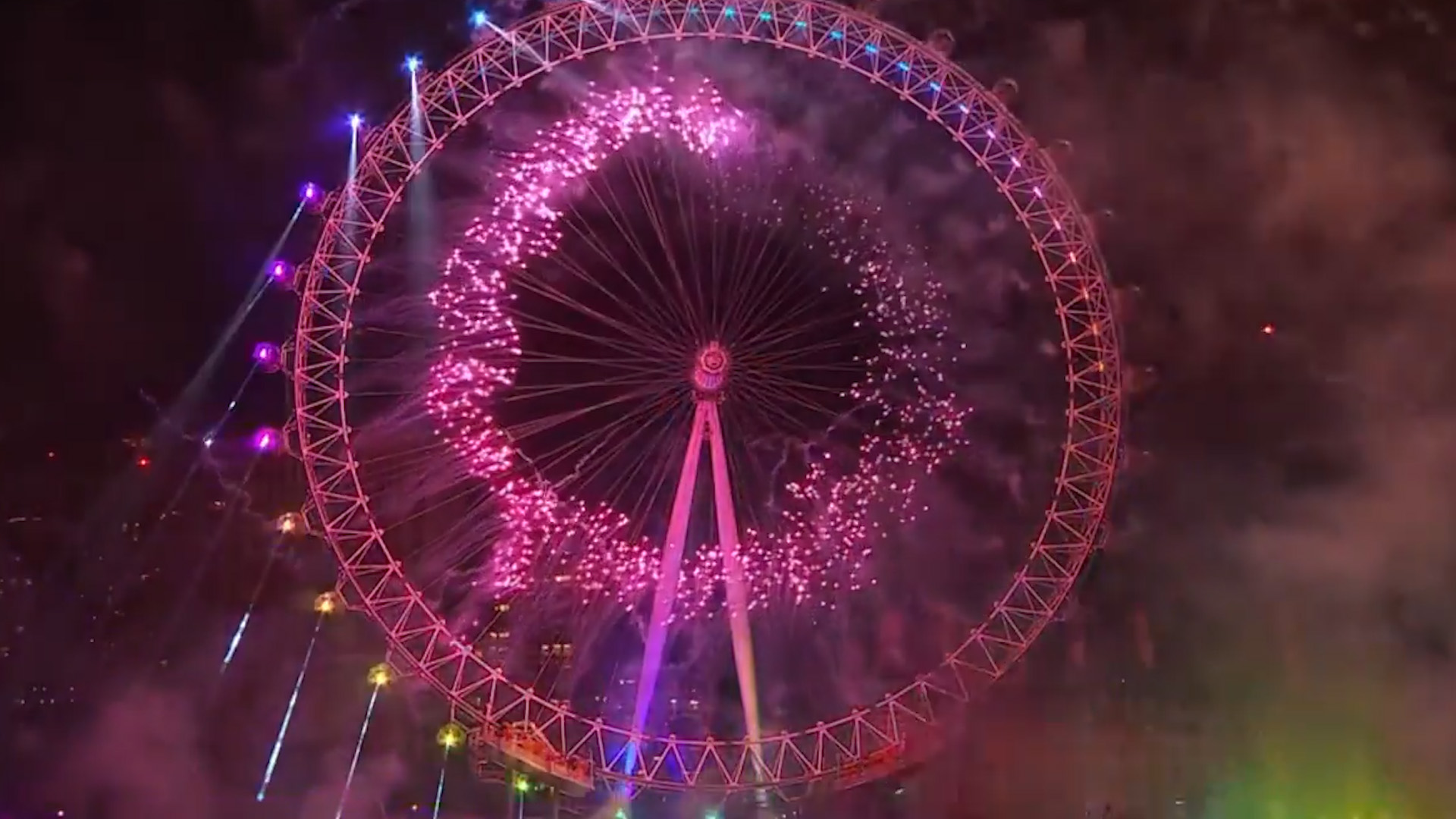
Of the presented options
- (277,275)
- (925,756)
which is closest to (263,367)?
(277,275)

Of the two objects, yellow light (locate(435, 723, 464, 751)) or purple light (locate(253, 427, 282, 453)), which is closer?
purple light (locate(253, 427, 282, 453))

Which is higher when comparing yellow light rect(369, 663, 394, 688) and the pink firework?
the pink firework

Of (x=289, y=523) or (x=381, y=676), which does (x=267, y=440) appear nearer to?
(x=289, y=523)

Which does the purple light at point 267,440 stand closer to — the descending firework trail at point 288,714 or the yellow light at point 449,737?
the descending firework trail at point 288,714

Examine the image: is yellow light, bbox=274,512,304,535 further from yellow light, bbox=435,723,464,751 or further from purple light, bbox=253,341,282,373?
yellow light, bbox=435,723,464,751

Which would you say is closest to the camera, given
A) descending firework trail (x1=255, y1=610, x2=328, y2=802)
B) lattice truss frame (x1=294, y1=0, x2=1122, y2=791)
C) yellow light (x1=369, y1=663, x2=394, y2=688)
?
lattice truss frame (x1=294, y1=0, x2=1122, y2=791)

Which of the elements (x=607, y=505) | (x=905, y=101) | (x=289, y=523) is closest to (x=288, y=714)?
(x=289, y=523)

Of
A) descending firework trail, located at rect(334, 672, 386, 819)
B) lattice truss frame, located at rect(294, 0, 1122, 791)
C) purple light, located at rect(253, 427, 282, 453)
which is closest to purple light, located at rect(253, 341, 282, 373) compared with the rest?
lattice truss frame, located at rect(294, 0, 1122, 791)

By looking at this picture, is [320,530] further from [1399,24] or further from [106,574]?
[1399,24]
